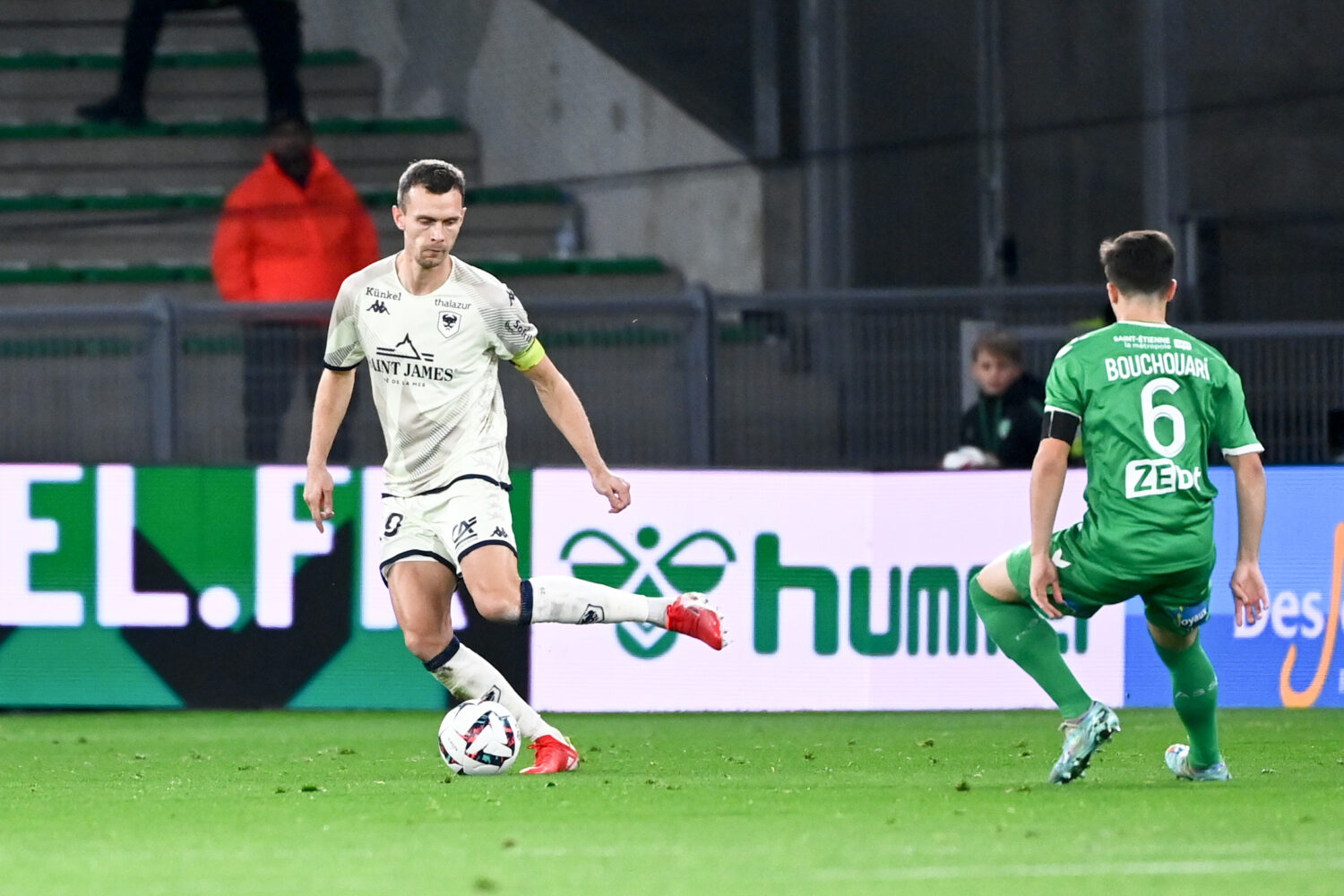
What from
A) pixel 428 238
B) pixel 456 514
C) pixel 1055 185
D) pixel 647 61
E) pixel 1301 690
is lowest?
pixel 1301 690

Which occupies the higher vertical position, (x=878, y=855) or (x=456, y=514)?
(x=456, y=514)

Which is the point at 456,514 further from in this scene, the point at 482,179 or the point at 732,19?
the point at 482,179

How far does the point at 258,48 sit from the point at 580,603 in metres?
9.18

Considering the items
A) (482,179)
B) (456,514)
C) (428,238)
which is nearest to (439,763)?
(456,514)

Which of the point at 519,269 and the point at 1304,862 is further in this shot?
the point at 519,269

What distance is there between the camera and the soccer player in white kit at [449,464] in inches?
280

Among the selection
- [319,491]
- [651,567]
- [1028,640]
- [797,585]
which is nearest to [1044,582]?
[1028,640]

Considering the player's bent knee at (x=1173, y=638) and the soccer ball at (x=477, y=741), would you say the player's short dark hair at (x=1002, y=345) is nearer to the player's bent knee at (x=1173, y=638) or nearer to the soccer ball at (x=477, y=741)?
the player's bent knee at (x=1173, y=638)

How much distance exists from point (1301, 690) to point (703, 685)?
250 cm

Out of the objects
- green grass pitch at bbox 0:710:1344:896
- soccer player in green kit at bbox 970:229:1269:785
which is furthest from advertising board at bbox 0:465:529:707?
soccer player in green kit at bbox 970:229:1269:785

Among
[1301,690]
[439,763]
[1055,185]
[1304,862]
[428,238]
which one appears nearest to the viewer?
[1304,862]

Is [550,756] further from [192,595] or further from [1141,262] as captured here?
[192,595]

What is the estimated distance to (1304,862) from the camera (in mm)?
5031

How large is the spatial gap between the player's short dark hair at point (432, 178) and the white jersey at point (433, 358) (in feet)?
1.15
